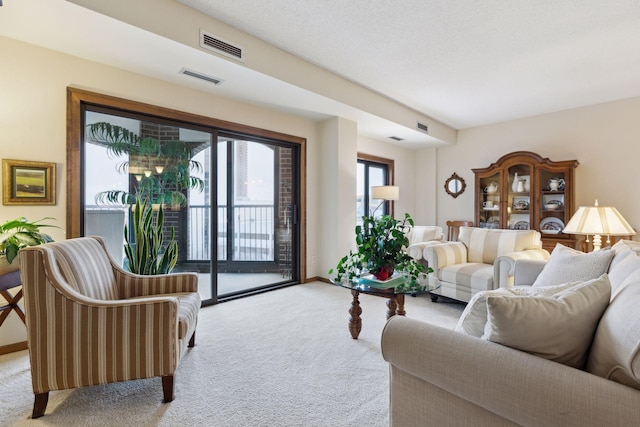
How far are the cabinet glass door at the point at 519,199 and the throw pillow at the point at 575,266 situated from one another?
9.74ft

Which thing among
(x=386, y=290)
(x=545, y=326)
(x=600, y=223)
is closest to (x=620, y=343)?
(x=545, y=326)

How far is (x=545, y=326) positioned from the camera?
3.07 feet

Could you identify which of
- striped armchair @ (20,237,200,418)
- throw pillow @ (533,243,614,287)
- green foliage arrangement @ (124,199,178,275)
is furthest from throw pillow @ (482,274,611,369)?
green foliage arrangement @ (124,199,178,275)

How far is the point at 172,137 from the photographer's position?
129 inches

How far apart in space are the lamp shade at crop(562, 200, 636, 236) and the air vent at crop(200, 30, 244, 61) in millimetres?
3579

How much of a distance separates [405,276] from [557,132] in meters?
3.96

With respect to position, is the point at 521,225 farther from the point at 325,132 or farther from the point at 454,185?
the point at 325,132

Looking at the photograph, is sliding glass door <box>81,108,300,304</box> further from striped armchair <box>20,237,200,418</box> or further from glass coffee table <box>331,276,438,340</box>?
glass coffee table <box>331,276,438,340</box>

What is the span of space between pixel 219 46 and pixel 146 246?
1.83 meters

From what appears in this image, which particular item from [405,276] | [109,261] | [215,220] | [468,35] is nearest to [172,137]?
[215,220]

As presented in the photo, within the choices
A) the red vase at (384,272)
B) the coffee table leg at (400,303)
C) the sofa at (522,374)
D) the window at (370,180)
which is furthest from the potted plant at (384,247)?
the window at (370,180)

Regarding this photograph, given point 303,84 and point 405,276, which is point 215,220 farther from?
point 405,276

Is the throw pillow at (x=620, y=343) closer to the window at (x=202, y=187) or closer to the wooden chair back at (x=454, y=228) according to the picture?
the window at (x=202, y=187)

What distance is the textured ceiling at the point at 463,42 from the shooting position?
7.87 ft
